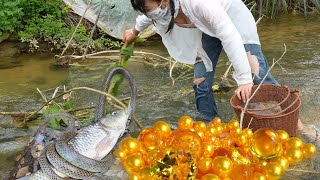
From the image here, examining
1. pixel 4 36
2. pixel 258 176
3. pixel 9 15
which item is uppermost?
pixel 258 176

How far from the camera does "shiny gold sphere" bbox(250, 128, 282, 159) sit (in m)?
1.73

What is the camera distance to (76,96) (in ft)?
12.9

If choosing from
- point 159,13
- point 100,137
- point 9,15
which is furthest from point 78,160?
point 9,15

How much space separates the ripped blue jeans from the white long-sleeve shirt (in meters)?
0.04

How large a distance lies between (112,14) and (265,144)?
15.2ft

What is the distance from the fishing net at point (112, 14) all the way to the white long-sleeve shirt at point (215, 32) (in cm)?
325

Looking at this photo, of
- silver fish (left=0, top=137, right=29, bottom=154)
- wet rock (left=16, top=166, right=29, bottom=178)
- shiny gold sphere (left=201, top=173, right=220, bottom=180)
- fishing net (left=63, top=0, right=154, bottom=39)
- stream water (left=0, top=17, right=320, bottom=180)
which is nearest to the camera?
shiny gold sphere (left=201, top=173, right=220, bottom=180)

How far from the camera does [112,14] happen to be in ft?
19.9

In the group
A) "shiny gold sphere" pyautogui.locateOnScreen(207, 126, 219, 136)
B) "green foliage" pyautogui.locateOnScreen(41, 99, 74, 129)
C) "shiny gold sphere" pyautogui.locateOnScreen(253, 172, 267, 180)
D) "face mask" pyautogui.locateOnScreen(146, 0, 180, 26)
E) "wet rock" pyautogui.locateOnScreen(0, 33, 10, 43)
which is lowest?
"wet rock" pyautogui.locateOnScreen(0, 33, 10, 43)

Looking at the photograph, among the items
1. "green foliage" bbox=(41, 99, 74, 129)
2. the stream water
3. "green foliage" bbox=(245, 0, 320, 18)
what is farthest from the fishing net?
"green foliage" bbox=(41, 99, 74, 129)

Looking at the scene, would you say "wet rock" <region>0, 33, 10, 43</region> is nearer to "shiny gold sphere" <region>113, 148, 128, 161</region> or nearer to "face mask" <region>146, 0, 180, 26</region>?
"face mask" <region>146, 0, 180, 26</region>

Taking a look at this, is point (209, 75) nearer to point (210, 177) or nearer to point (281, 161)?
point (281, 161)

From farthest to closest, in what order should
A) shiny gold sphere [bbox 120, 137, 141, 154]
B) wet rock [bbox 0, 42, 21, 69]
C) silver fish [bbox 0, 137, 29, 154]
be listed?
1. wet rock [bbox 0, 42, 21, 69]
2. silver fish [bbox 0, 137, 29, 154]
3. shiny gold sphere [bbox 120, 137, 141, 154]

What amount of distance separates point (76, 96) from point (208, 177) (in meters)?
Answer: 2.49
